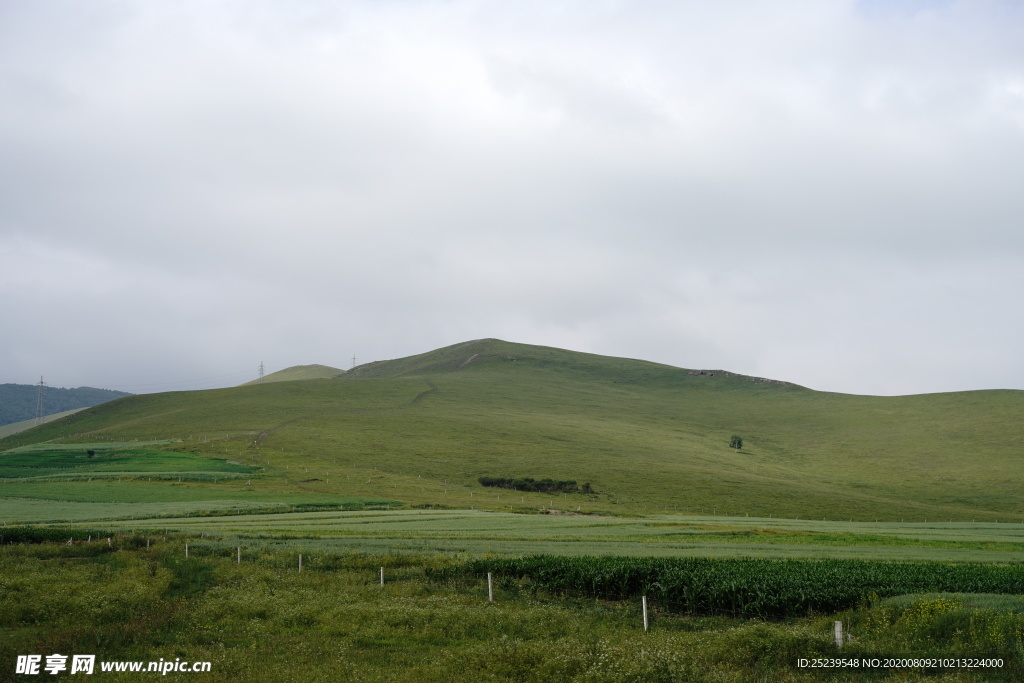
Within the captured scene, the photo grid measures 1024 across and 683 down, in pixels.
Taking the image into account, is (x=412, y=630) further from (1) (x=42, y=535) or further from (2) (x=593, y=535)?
(1) (x=42, y=535)

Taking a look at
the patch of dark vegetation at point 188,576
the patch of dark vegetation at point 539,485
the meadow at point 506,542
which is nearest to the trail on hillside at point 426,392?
the meadow at point 506,542

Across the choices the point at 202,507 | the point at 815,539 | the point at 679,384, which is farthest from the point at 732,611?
the point at 679,384

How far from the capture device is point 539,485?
278 ft

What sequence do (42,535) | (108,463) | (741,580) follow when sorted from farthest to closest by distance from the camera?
(108,463) → (42,535) → (741,580)

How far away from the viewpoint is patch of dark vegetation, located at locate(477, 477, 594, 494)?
82.8 metres

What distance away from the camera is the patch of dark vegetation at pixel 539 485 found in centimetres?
8281

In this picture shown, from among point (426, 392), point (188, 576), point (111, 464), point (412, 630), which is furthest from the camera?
point (426, 392)

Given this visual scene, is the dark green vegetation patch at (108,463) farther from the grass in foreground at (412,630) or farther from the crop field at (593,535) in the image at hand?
the grass in foreground at (412,630)

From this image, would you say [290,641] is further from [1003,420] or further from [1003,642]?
[1003,420]

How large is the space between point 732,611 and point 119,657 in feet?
57.7

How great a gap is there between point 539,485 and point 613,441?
3229 centimetres

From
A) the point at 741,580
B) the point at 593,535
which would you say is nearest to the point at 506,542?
the point at 593,535

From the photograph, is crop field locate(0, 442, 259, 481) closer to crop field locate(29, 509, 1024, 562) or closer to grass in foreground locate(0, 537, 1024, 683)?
crop field locate(29, 509, 1024, 562)

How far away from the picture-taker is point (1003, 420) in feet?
401
